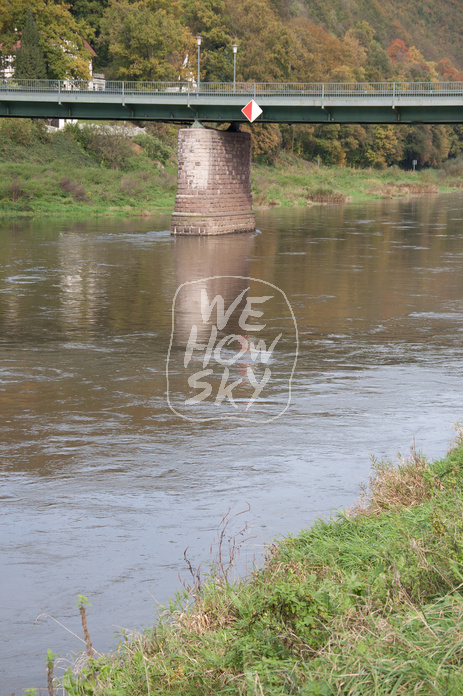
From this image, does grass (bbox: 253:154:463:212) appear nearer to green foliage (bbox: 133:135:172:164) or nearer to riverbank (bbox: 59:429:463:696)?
green foliage (bbox: 133:135:172:164)

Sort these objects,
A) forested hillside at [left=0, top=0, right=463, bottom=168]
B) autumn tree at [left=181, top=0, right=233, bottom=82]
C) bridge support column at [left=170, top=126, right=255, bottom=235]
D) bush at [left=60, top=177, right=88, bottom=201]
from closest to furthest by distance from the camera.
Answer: bridge support column at [left=170, top=126, right=255, bottom=235]
bush at [left=60, top=177, right=88, bottom=201]
forested hillside at [left=0, top=0, right=463, bottom=168]
autumn tree at [left=181, top=0, right=233, bottom=82]

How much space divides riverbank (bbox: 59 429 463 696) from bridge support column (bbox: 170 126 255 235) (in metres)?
38.8

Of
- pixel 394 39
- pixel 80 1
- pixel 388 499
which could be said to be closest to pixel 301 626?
pixel 388 499

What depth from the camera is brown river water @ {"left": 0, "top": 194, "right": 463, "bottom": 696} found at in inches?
291

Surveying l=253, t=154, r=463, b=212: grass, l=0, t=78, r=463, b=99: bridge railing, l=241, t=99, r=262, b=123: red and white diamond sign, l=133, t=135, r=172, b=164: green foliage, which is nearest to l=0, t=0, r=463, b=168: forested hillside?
l=0, t=78, r=463, b=99: bridge railing

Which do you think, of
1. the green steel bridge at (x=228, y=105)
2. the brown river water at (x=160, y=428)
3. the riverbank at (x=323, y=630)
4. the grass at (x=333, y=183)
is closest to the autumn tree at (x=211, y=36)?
the grass at (x=333, y=183)

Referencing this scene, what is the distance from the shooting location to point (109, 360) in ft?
52.7

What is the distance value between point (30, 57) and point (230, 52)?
27511 millimetres

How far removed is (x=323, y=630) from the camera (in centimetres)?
507

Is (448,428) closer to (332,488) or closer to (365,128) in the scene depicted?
(332,488)

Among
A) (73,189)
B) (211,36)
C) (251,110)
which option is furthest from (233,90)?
(211,36)

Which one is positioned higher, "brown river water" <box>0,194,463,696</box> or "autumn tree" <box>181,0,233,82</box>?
"autumn tree" <box>181,0,233,82</box>

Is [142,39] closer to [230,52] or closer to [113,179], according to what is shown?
[230,52]

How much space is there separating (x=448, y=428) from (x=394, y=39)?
18978 cm
